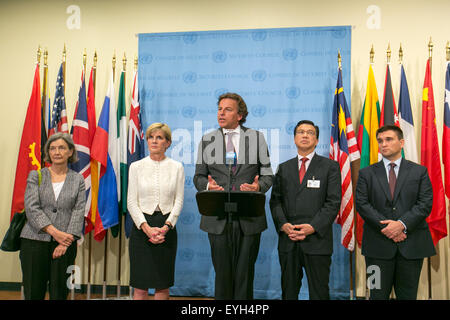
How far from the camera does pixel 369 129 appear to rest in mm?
3893

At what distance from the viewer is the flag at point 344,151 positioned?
12.1 ft

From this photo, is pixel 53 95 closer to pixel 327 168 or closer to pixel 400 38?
pixel 327 168

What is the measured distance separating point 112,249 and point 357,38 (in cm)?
358

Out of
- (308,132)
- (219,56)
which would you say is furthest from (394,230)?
(219,56)

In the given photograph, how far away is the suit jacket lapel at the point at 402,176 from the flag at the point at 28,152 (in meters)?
3.43

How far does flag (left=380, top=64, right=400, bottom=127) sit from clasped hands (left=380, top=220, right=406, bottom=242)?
1302 millimetres

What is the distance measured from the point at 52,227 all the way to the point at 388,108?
3.26 m

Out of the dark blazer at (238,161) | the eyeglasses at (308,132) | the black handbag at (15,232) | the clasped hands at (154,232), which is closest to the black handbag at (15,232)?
the black handbag at (15,232)

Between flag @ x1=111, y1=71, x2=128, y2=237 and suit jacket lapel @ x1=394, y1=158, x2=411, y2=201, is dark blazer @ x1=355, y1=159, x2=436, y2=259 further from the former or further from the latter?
flag @ x1=111, y1=71, x2=128, y2=237

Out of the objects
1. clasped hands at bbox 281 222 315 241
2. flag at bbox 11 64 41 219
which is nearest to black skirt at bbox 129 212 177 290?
clasped hands at bbox 281 222 315 241

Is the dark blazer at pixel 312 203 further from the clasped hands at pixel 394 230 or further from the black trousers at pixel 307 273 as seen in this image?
the clasped hands at pixel 394 230

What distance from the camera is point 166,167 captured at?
321 cm

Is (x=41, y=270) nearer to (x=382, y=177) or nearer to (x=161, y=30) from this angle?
(x=382, y=177)

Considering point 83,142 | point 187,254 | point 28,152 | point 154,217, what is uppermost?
point 83,142
